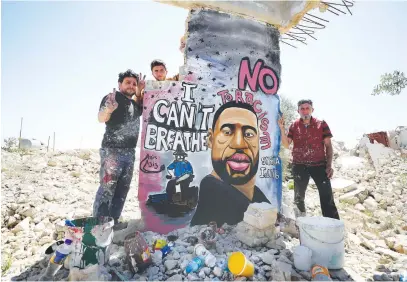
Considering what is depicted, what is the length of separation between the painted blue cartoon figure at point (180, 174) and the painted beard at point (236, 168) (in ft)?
1.43

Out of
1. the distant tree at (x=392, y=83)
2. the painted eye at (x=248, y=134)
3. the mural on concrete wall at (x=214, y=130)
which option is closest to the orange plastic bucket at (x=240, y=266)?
the mural on concrete wall at (x=214, y=130)

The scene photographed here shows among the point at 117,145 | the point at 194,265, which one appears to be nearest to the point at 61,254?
the point at 194,265

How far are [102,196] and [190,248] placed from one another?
4.29 feet

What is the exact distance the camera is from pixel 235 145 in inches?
159

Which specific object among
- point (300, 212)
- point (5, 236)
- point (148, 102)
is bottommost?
point (5, 236)

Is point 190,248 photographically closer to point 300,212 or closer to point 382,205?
point 300,212

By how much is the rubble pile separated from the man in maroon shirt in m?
0.60

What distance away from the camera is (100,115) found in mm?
3328

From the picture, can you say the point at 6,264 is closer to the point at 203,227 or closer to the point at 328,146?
the point at 203,227

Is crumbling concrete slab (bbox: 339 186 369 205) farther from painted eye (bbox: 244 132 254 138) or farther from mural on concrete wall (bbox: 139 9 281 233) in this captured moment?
painted eye (bbox: 244 132 254 138)

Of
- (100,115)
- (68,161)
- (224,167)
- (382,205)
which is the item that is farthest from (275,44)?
(68,161)

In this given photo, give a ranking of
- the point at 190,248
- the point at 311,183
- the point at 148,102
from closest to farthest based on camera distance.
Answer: the point at 190,248 < the point at 148,102 < the point at 311,183

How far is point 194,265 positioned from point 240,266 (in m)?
0.46

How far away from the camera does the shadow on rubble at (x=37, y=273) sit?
2490 millimetres
